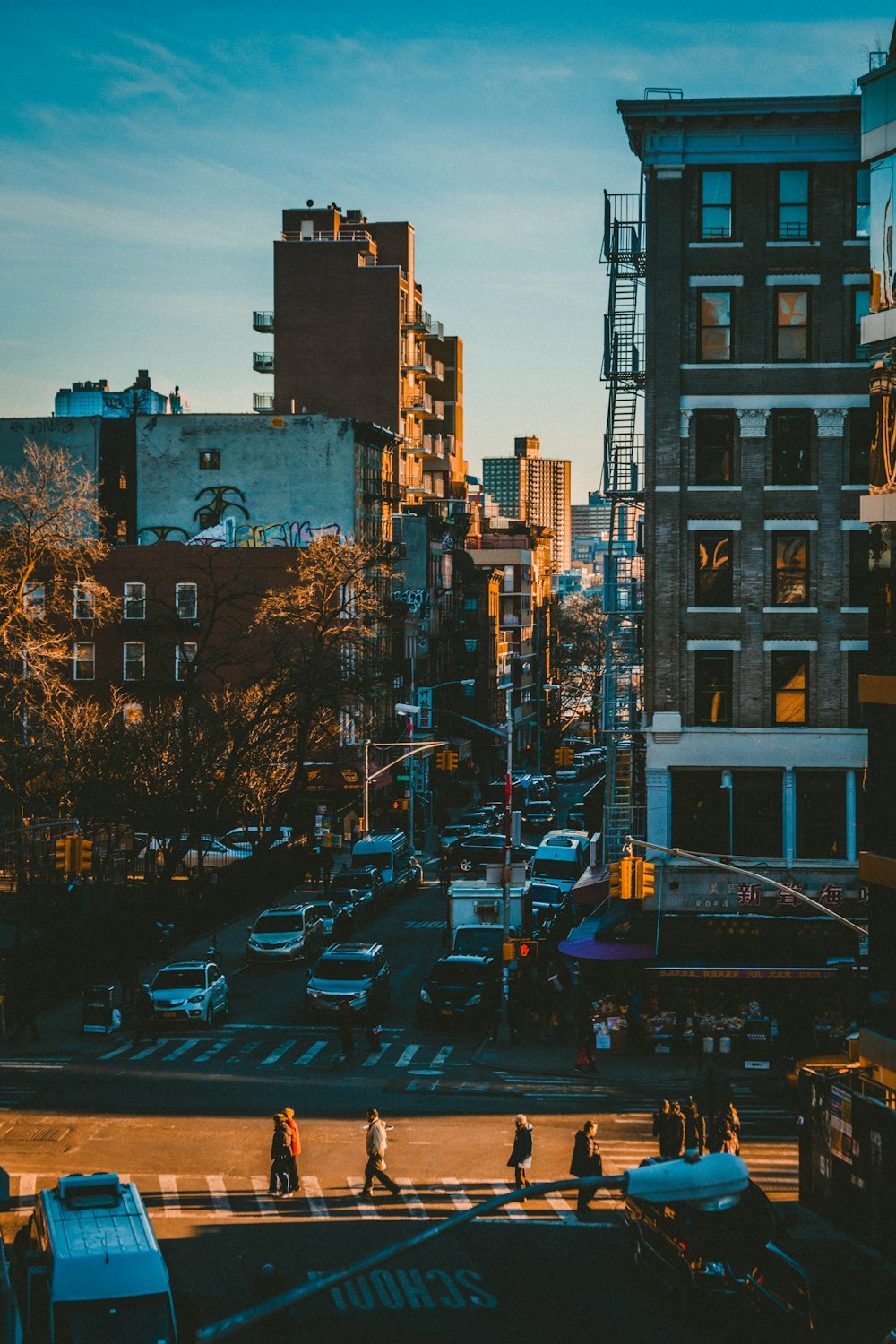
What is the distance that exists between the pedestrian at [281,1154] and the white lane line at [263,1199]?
0.23 metres

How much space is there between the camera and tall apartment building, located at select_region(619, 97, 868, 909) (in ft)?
123

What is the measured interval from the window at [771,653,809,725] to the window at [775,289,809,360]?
7587 millimetres

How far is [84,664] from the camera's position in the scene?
238ft

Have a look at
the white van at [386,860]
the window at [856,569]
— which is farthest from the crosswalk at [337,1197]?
the white van at [386,860]

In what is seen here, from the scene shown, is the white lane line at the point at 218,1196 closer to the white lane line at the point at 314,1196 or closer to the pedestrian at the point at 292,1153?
the pedestrian at the point at 292,1153

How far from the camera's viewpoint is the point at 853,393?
37.7 meters

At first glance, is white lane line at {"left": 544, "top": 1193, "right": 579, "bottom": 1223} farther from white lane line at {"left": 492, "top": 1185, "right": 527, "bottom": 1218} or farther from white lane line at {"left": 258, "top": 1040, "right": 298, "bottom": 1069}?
white lane line at {"left": 258, "top": 1040, "right": 298, "bottom": 1069}

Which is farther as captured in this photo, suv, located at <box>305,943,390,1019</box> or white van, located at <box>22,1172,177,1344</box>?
suv, located at <box>305,943,390,1019</box>

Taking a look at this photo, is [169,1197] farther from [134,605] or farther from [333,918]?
[134,605]

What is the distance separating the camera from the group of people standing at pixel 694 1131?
79.7 ft

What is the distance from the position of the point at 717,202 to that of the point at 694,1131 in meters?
23.5

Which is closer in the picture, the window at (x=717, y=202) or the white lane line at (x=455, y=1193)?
the white lane line at (x=455, y=1193)

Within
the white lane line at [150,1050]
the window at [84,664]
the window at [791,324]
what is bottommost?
the white lane line at [150,1050]

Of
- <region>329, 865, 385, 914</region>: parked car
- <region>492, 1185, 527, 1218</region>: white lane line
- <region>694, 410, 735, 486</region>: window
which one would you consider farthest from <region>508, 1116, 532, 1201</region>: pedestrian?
<region>329, 865, 385, 914</region>: parked car
